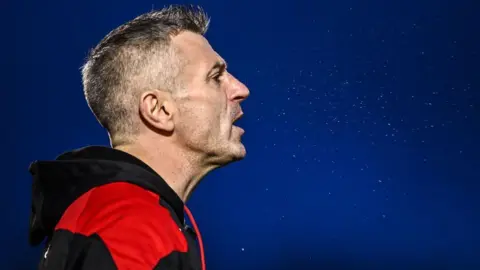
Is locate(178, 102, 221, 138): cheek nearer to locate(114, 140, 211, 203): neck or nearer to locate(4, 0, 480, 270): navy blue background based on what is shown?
locate(114, 140, 211, 203): neck

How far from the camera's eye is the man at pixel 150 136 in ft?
Answer: 1.99

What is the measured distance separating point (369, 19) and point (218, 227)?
0.56 meters

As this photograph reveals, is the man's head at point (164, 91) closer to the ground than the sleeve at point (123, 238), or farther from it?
farther from it

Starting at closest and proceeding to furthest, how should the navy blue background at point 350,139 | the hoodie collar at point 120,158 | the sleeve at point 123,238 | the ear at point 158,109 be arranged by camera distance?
the sleeve at point 123,238 → the hoodie collar at point 120,158 → the ear at point 158,109 → the navy blue background at point 350,139

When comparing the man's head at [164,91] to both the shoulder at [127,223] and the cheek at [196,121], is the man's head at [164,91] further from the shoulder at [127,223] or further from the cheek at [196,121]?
the shoulder at [127,223]

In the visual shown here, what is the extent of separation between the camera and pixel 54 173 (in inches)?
26.3

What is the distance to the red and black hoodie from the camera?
55 cm

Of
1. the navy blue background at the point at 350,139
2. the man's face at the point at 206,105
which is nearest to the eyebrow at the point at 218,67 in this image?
the man's face at the point at 206,105

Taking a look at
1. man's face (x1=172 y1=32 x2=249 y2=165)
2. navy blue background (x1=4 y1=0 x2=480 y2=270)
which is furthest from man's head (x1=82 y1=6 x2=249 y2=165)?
navy blue background (x1=4 y1=0 x2=480 y2=270)

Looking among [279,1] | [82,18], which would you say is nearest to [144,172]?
[279,1]

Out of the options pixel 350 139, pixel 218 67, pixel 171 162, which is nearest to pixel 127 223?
pixel 171 162

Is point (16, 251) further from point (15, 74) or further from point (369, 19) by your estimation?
point (369, 19)

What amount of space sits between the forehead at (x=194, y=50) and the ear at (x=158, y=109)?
0.06 meters

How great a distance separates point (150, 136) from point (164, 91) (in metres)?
Answer: 0.06
